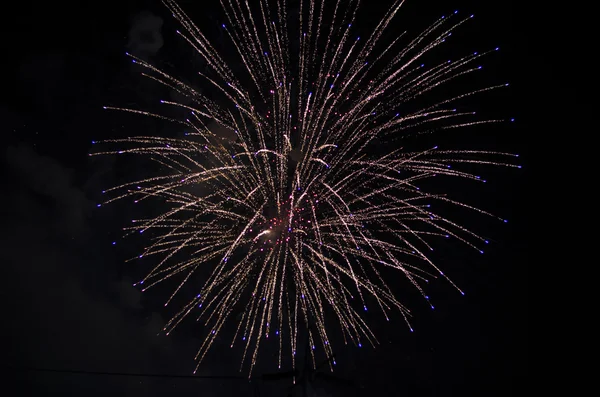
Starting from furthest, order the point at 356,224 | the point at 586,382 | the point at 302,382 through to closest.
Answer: the point at 586,382 → the point at 302,382 → the point at 356,224

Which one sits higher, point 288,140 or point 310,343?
point 288,140

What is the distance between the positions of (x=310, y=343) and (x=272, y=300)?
317 cm

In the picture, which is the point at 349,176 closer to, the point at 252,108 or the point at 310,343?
the point at 252,108

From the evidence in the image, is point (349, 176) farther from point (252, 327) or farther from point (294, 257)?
point (252, 327)

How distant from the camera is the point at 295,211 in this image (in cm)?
1048

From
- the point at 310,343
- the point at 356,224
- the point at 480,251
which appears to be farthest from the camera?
the point at 480,251

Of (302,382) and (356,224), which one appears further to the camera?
(302,382)

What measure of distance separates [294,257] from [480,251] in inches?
477

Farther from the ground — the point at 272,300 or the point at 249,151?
the point at 249,151

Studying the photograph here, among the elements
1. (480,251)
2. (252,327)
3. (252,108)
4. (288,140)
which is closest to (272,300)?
(252,327)

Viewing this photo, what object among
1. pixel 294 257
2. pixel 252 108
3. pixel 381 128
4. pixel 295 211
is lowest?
pixel 294 257

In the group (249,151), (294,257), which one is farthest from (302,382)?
(249,151)

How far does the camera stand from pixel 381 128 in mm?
9875

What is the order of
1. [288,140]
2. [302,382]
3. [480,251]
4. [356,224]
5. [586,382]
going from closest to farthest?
1. [288,140]
2. [356,224]
3. [302,382]
4. [586,382]
5. [480,251]
